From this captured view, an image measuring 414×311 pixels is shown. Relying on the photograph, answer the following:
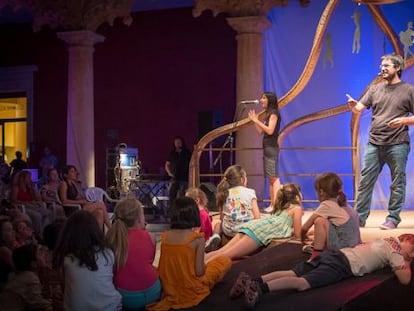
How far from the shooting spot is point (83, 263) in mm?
3385

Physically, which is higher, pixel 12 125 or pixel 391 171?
pixel 12 125

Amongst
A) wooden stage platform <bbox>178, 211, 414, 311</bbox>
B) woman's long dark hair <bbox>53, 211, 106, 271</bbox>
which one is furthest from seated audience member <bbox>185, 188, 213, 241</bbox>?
woman's long dark hair <bbox>53, 211, 106, 271</bbox>

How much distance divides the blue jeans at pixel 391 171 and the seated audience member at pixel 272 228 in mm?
568

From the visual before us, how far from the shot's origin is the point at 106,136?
1255cm

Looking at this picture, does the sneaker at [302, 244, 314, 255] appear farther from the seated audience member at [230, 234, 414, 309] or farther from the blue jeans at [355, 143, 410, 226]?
the blue jeans at [355, 143, 410, 226]

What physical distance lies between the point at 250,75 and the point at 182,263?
5809mm

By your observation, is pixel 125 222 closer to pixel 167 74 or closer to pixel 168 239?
pixel 168 239

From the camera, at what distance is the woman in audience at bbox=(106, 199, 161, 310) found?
3639 mm

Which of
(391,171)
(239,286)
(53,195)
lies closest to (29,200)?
(53,195)

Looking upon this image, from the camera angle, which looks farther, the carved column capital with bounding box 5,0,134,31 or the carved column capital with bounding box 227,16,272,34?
the carved column capital with bounding box 5,0,134,31

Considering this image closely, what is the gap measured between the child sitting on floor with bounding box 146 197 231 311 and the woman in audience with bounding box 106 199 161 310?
80 mm

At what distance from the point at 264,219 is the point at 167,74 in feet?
24.2

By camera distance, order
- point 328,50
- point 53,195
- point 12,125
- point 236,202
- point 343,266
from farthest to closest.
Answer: point 12,125 → point 328,50 → point 53,195 → point 236,202 → point 343,266

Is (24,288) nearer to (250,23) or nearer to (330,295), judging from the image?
(330,295)
